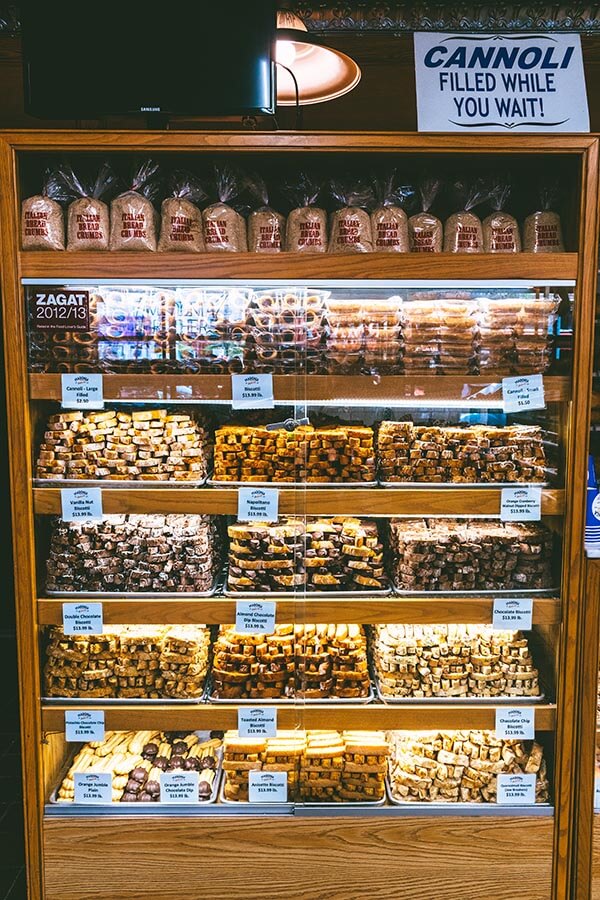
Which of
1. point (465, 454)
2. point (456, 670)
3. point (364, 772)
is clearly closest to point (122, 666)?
point (364, 772)

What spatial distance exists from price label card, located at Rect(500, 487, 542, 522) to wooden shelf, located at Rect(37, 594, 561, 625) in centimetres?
30

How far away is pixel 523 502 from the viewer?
231cm

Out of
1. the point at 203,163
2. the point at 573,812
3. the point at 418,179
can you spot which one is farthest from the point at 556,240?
the point at 573,812

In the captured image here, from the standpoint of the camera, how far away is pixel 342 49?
2.88 meters

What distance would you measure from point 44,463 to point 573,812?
87.8 inches

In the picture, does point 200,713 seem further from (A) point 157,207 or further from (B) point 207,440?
(A) point 157,207

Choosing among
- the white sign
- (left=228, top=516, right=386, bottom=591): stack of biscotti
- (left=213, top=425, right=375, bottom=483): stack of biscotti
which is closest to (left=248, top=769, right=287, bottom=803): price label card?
(left=228, top=516, right=386, bottom=591): stack of biscotti

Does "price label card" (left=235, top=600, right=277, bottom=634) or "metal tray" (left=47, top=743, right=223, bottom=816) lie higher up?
"price label card" (left=235, top=600, right=277, bottom=634)

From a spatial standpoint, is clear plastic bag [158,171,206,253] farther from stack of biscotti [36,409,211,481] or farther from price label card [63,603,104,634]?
price label card [63,603,104,634]

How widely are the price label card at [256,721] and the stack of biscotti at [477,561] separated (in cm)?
64

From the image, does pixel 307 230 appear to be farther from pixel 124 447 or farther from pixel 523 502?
pixel 523 502

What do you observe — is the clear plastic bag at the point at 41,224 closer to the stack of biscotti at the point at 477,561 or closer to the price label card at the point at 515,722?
the stack of biscotti at the point at 477,561

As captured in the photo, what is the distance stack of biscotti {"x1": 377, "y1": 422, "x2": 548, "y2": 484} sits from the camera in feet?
7.79

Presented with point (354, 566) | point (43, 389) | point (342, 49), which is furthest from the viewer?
point (342, 49)
